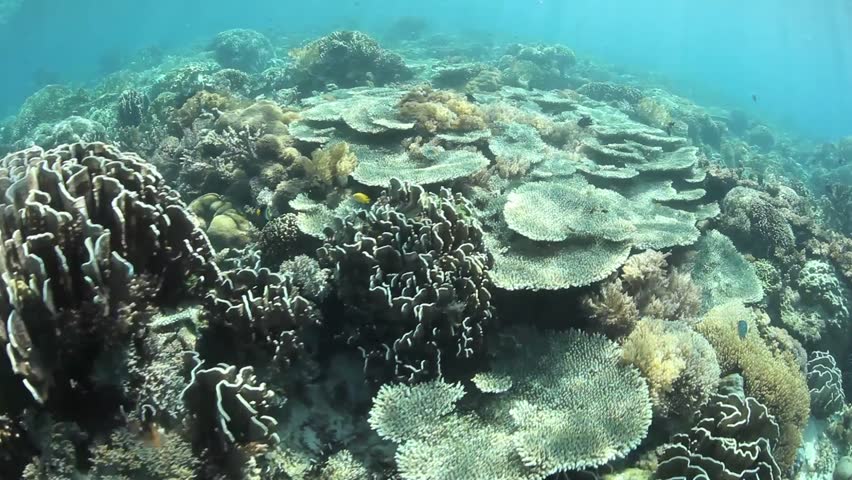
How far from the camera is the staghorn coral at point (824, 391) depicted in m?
6.44

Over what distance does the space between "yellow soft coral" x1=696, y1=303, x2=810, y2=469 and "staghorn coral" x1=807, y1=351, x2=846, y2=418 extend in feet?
4.65

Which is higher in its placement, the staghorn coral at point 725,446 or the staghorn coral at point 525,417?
the staghorn coral at point 525,417

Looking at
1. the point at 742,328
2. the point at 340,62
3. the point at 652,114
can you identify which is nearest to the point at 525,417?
the point at 742,328

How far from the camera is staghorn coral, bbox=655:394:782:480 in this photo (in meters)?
3.76

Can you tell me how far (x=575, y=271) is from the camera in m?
4.79

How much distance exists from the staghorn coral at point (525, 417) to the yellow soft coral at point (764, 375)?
1.74 m

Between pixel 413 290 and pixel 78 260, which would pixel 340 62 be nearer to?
pixel 413 290

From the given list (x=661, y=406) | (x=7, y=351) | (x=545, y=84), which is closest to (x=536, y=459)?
(x=661, y=406)

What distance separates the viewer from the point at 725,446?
3.89 metres

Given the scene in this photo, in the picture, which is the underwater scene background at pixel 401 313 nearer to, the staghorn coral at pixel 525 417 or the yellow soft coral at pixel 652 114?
the staghorn coral at pixel 525 417

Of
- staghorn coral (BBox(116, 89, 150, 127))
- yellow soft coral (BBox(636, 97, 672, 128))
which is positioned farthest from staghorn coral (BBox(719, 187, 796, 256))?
staghorn coral (BBox(116, 89, 150, 127))

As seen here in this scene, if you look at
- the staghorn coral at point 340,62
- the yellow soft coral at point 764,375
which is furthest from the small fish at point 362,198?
the staghorn coral at point 340,62

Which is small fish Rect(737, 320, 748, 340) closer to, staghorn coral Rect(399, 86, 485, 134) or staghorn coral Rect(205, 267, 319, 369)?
staghorn coral Rect(205, 267, 319, 369)

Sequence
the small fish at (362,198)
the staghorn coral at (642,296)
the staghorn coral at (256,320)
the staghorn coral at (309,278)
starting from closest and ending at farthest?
1. the staghorn coral at (256,320)
2. the staghorn coral at (309,278)
3. the staghorn coral at (642,296)
4. the small fish at (362,198)
